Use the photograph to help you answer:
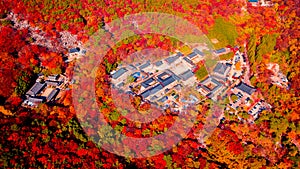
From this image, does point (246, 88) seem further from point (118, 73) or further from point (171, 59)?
point (118, 73)

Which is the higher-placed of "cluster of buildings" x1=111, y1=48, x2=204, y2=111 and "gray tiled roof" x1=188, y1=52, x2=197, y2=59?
"gray tiled roof" x1=188, y1=52, x2=197, y2=59

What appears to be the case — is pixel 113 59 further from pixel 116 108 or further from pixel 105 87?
pixel 116 108

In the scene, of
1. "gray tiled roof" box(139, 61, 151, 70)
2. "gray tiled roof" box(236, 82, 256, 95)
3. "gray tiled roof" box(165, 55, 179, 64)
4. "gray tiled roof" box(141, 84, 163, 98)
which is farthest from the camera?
"gray tiled roof" box(165, 55, 179, 64)

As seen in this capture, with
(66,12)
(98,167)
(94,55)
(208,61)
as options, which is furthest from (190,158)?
(66,12)

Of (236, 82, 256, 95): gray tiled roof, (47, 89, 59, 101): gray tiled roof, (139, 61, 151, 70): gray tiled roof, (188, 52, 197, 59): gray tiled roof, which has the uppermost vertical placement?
(188, 52, 197, 59): gray tiled roof

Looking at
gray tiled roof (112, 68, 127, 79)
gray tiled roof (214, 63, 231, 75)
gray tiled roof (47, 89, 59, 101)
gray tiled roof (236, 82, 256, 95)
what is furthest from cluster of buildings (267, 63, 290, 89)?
gray tiled roof (47, 89, 59, 101)

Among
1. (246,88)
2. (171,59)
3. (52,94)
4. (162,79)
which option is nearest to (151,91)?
(162,79)

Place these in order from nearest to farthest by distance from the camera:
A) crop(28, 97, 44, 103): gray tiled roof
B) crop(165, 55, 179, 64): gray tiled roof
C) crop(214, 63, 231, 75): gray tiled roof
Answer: crop(28, 97, 44, 103): gray tiled roof → crop(214, 63, 231, 75): gray tiled roof → crop(165, 55, 179, 64): gray tiled roof

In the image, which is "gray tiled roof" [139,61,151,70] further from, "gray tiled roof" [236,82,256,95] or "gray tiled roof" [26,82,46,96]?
"gray tiled roof" [26,82,46,96]
